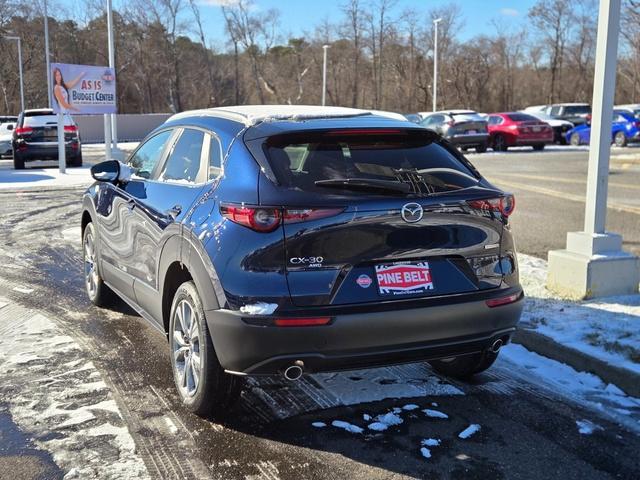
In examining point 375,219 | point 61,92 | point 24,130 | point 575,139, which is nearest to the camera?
point 375,219

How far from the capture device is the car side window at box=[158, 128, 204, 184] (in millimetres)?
4281

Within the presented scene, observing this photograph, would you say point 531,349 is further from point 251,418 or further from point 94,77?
point 94,77

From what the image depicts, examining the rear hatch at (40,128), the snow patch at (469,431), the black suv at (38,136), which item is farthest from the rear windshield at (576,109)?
the snow patch at (469,431)

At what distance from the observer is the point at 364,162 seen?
12.5ft

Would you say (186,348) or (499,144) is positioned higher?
(499,144)

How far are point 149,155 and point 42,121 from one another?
17447 millimetres

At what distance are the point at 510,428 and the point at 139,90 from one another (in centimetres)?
5882

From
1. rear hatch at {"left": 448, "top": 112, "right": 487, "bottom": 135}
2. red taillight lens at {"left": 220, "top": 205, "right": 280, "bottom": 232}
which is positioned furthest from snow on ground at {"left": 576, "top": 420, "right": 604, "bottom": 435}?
rear hatch at {"left": 448, "top": 112, "right": 487, "bottom": 135}

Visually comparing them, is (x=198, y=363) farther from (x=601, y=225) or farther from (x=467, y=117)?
(x=467, y=117)

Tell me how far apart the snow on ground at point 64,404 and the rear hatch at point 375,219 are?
4.03 feet

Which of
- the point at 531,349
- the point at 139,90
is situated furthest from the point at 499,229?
the point at 139,90

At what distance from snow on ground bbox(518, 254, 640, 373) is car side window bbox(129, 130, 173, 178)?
3.02 metres

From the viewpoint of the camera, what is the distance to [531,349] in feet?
16.6

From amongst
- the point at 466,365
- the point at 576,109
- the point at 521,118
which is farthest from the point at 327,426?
the point at 576,109
